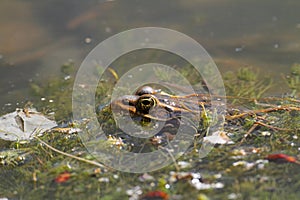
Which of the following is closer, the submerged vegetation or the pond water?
the submerged vegetation

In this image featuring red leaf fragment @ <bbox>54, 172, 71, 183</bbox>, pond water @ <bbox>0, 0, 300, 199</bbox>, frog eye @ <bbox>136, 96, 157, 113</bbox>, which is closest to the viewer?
red leaf fragment @ <bbox>54, 172, 71, 183</bbox>

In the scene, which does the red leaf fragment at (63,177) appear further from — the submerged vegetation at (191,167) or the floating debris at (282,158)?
the floating debris at (282,158)

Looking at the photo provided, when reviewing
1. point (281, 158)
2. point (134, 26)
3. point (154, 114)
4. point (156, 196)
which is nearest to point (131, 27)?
point (134, 26)

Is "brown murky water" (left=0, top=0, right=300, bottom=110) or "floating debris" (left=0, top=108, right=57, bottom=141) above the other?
"brown murky water" (left=0, top=0, right=300, bottom=110)

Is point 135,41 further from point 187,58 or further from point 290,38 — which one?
point 290,38

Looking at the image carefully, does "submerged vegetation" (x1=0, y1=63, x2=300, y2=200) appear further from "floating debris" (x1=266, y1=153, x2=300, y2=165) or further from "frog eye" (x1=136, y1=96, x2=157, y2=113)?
"frog eye" (x1=136, y1=96, x2=157, y2=113)

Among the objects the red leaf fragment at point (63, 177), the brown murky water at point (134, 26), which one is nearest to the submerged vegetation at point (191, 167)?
the red leaf fragment at point (63, 177)

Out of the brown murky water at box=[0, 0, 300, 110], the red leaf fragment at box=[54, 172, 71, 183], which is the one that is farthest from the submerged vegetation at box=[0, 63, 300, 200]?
the brown murky water at box=[0, 0, 300, 110]

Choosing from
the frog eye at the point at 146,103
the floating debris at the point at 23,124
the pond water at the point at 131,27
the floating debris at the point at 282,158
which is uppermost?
the pond water at the point at 131,27
